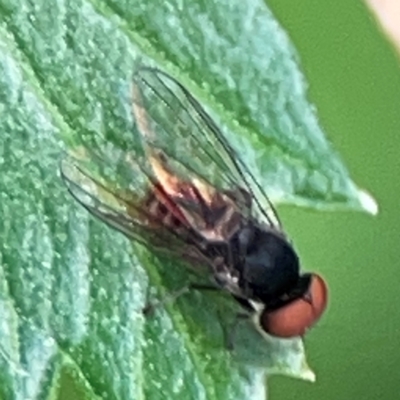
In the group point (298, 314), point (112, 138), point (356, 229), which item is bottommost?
point (356, 229)

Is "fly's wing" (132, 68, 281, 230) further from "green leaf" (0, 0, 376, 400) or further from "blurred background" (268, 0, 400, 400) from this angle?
"blurred background" (268, 0, 400, 400)

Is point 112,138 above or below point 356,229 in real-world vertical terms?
above

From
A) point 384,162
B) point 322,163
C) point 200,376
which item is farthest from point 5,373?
point 384,162

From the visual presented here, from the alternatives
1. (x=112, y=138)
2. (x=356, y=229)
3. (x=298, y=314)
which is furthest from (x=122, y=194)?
(x=356, y=229)

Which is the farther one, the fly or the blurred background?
the blurred background

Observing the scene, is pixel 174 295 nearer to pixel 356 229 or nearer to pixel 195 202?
pixel 195 202

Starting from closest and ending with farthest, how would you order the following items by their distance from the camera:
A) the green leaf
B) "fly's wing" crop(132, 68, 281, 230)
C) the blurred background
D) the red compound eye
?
the green leaf < "fly's wing" crop(132, 68, 281, 230) < the red compound eye < the blurred background

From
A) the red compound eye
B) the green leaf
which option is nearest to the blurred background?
the red compound eye

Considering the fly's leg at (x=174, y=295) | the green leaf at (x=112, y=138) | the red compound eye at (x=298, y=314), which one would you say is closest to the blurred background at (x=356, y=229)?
the red compound eye at (x=298, y=314)
